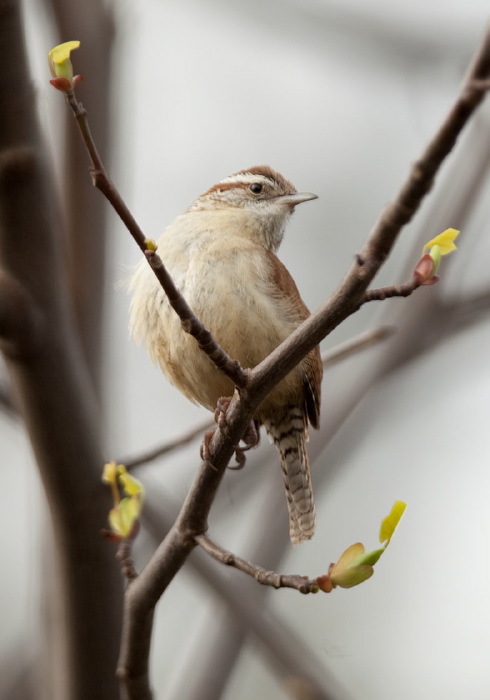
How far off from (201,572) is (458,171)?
2767 millimetres

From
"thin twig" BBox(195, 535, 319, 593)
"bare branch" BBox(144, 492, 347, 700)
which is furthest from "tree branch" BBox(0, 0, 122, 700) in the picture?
"bare branch" BBox(144, 492, 347, 700)

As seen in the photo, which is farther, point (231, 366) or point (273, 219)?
point (273, 219)

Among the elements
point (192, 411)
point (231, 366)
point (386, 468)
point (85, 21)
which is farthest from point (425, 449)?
point (231, 366)

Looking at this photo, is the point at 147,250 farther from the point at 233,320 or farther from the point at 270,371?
the point at 233,320

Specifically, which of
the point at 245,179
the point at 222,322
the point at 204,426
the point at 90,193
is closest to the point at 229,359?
the point at 222,322

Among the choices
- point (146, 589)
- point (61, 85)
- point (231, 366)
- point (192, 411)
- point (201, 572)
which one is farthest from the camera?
point (192, 411)

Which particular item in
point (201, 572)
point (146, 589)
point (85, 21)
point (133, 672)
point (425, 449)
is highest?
point (85, 21)

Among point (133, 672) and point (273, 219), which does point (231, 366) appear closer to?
point (133, 672)

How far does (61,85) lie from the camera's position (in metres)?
1.83

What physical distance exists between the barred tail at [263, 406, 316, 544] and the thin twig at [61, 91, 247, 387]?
169 cm

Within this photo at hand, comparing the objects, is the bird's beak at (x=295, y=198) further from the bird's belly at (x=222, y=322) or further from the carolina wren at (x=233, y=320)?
the bird's belly at (x=222, y=322)

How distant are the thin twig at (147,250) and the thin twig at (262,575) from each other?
499mm

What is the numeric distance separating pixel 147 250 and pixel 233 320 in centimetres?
144

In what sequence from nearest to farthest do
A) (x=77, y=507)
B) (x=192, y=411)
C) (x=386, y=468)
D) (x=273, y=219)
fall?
(x=77, y=507) < (x=273, y=219) < (x=386, y=468) < (x=192, y=411)
